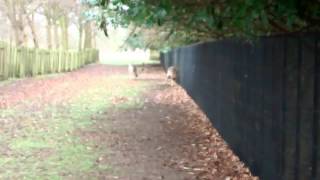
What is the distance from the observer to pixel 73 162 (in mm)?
7078

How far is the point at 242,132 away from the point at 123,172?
163 centimetres

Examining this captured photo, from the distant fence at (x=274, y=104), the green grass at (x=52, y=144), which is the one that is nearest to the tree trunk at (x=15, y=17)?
the green grass at (x=52, y=144)

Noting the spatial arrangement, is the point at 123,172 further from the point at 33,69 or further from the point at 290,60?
the point at 33,69

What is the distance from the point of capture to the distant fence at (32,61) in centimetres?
2122

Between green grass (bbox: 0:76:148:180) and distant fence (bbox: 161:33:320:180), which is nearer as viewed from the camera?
distant fence (bbox: 161:33:320:180)

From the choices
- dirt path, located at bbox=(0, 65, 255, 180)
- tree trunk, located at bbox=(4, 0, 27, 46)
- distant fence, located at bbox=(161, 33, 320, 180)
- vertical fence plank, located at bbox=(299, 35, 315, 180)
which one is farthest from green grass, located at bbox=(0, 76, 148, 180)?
tree trunk, located at bbox=(4, 0, 27, 46)

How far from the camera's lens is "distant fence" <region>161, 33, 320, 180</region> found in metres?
4.23

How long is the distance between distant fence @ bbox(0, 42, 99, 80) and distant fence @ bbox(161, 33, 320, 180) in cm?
1399

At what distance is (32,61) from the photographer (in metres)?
25.4

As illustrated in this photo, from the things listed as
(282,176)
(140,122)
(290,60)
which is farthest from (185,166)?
(140,122)

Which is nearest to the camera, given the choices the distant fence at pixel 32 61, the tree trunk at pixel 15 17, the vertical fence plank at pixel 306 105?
the vertical fence plank at pixel 306 105

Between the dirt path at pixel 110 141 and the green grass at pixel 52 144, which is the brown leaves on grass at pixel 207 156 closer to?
the dirt path at pixel 110 141

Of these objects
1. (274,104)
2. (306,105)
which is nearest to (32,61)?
(274,104)

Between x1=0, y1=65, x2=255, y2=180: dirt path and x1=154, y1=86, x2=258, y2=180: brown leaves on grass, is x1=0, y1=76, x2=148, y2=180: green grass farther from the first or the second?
x1=154, y1=86, x2=258, y2=180: brown leaves on grass
